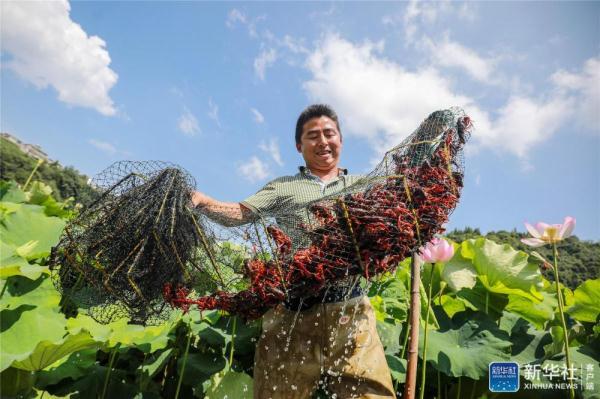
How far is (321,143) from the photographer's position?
7.18 ft

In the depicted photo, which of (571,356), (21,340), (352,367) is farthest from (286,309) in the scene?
(571,356)

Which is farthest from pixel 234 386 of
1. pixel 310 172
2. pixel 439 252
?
pixel 439 252

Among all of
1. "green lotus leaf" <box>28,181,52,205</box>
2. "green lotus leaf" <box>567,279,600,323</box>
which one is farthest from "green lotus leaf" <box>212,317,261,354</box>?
"green lotus leaf" <box>28,181,52,205</box>

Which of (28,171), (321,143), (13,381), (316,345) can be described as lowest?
(13,381)

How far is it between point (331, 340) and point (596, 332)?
5.91 ft

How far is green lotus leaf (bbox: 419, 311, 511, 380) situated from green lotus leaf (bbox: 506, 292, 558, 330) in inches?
18.3

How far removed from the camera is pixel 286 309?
1853mm

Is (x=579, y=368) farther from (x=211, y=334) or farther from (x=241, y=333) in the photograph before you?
(x=211, y=334)

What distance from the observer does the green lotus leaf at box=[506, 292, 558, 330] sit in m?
2.74

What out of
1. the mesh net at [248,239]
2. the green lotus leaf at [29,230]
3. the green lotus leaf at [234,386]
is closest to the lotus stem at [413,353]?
the mesh net at [248,239]

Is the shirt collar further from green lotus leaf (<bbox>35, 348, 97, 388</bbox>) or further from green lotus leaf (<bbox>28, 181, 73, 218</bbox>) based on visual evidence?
green lotus leaf (<bbox>28, 181, 73, 218</bbox>)

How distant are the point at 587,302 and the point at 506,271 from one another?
48cm

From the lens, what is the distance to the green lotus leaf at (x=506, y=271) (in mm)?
2584

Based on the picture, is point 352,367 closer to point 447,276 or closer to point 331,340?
point 331,340
